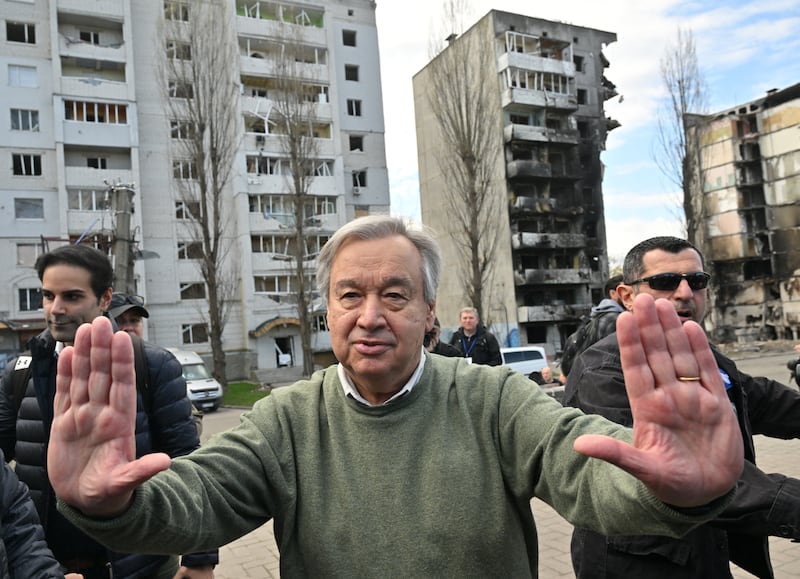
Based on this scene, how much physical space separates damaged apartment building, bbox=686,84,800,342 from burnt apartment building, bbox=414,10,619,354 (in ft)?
29.7

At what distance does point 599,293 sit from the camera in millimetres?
43219

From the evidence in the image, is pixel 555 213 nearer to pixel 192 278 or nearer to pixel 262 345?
pixel 262 345

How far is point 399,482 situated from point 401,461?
60mm

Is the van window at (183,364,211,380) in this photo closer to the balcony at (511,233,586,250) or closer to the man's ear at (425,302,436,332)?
the man's ear at (425,302,436,332)

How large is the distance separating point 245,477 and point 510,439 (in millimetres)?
787

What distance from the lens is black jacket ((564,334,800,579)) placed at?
2.08 m

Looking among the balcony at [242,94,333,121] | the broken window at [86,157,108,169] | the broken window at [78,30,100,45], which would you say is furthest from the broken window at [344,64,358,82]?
the broken window at [86,157,108,169]

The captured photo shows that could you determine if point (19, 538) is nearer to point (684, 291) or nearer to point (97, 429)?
point (97, 429)

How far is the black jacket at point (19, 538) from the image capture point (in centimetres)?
207

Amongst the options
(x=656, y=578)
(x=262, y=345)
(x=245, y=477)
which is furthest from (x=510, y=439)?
(x=262, y=345)

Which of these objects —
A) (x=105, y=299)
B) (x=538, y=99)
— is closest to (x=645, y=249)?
(x=105, y=299)

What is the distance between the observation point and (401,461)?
→ 1.75 m

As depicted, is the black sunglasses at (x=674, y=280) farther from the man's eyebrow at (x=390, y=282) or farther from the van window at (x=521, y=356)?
the van window at (x=521, y=356)

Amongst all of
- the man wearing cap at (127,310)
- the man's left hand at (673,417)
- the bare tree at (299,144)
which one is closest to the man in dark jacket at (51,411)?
the man wearing cap at (127,310)
